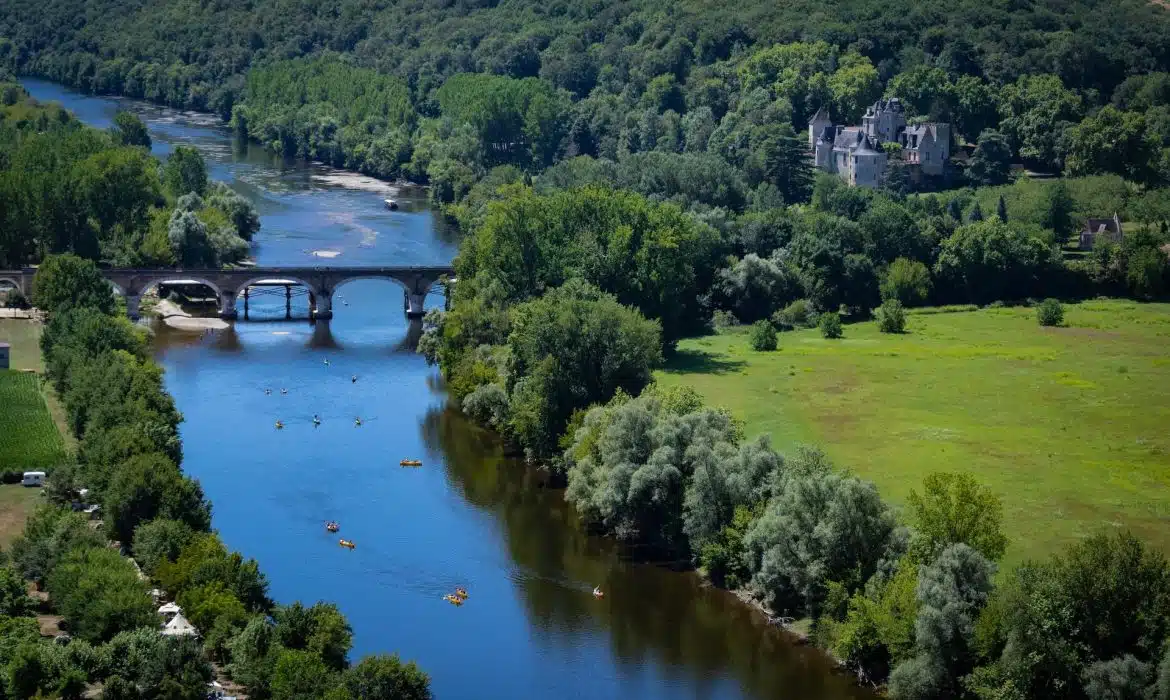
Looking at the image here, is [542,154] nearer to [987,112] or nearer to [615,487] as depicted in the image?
[987,112]

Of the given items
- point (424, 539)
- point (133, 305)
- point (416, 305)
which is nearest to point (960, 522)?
point (424, 539)

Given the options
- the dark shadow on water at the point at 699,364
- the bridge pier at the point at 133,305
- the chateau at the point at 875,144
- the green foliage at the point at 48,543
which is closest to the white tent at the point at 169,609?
the green foliage at the point at 48,543

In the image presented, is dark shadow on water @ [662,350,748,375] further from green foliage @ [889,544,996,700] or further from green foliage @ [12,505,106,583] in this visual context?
green foliage @ [889,544,996,700]

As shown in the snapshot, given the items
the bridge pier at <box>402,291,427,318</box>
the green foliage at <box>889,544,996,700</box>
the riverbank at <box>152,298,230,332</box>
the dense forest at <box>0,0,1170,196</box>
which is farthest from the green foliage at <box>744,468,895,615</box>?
the dense forest at <box>0,0,1170,196</box>

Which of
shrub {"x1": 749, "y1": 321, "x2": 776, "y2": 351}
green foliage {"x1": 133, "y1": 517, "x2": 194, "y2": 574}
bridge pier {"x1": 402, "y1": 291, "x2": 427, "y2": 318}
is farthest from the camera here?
bridge pier {"x1": 402, "y1": 291, "x2": 427, "y2": 318}

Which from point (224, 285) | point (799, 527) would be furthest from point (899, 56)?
point (799, 527)
